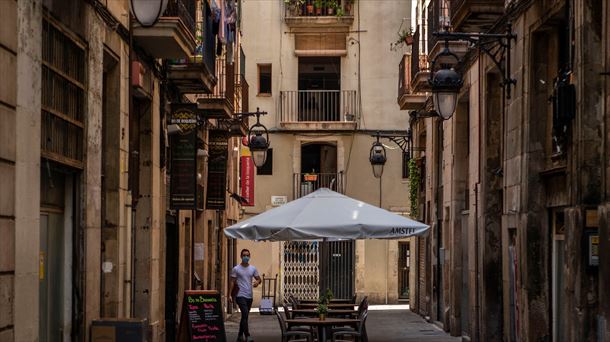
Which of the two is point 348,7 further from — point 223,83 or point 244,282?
point 244,282

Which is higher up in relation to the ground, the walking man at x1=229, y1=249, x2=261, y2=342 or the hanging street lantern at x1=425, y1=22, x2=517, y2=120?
the hanging street lantern at x1=425, y1=22, x2=517, y2=120

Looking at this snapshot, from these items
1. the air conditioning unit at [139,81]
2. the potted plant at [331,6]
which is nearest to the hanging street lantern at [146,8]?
the air conditioning unit at [139,81]

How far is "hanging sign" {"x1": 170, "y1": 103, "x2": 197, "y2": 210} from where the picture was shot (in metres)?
20.2

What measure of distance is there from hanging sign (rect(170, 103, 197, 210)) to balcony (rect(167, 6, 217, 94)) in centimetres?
53

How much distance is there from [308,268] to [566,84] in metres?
25.7

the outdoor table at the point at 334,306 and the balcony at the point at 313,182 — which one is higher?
the balcony at the point at 313,182

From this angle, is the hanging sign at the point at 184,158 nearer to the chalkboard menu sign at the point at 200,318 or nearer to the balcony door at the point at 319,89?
the chalkboard menu sign at the point at 200,318

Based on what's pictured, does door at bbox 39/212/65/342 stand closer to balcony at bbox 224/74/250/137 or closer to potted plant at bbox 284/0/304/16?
balcony at bbox 224/74/250/137

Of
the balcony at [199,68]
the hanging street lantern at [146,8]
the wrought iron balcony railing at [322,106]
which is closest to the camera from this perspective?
the hanging street lantern at [146,8]

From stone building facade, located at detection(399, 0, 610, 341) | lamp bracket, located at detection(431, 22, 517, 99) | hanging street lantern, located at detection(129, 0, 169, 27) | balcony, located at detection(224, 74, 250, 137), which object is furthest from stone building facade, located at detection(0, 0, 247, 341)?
stone building facade, located at detection(399, 0, 610, 341)

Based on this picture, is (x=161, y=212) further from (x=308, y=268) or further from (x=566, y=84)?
(x=308, y=268)

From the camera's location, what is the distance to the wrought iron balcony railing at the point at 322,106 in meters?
41.0

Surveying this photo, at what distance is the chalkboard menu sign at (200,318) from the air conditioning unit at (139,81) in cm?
313

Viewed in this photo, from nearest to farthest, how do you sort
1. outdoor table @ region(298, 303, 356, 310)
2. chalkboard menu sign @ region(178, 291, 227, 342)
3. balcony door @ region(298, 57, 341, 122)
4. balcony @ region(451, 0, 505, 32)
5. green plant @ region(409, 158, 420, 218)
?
chalkboard menu sign @ region(178, 291, 227, 342), balcony @ region(451, 0, 505, 32), outdoor table @ region(298, 303, 356, 310), green plant @ region(409, 158, 420, 218), balcony door @ region(298, 57, 341, 122)
